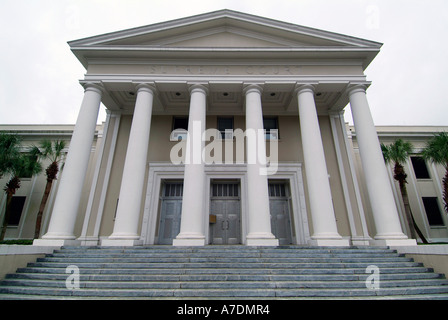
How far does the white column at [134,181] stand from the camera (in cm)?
820

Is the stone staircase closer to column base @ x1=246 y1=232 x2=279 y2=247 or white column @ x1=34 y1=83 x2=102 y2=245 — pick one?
column base @ x1=246 y1=232 x2=279 y2=247

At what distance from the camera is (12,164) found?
15992 mm

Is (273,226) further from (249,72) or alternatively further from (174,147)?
(249,72)

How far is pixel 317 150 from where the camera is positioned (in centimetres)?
922

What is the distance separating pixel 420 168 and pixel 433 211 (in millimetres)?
3442

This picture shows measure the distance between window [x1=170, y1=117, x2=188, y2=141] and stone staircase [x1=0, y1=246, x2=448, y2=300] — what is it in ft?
21.4

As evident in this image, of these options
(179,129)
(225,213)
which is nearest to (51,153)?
(179,129)

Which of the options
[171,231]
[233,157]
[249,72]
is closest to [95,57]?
[249,72]

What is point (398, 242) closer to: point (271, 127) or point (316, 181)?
point (316, 181)

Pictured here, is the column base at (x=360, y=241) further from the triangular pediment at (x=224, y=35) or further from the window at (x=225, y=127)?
the triangular pediment at (x=224, y=35)

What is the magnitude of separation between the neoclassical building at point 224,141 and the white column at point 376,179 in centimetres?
4

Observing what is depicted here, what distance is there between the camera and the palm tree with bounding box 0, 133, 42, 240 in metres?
15.7
